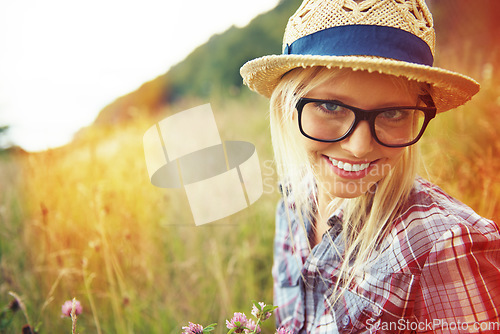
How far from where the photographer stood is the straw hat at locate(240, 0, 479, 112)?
85 centimetres

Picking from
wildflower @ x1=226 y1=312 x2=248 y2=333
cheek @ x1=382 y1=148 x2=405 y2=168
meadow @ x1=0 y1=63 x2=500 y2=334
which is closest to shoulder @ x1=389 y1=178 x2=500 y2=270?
cheek @ x1=382 y1=148 x2=405 y2=168

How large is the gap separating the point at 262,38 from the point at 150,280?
379 inches


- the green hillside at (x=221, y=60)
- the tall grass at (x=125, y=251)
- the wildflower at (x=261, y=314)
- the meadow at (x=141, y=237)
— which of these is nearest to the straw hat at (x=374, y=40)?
the wildflower at (x=261, y=314)

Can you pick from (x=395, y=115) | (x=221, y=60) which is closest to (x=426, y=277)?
(x=395, y=115)

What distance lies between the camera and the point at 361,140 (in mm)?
962

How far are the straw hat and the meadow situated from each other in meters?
1.01

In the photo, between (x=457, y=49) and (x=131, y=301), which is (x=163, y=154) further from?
(x=457, y=49)

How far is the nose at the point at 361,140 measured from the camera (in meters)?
0.96

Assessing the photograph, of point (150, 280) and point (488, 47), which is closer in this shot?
point (150, 280)

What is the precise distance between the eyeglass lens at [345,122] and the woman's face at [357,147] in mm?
33

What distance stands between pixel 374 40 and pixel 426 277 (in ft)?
2.38

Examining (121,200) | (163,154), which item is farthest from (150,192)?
(163,154)

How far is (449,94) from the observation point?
1.04m

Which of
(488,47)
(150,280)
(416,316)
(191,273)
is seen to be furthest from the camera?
(488,47)
